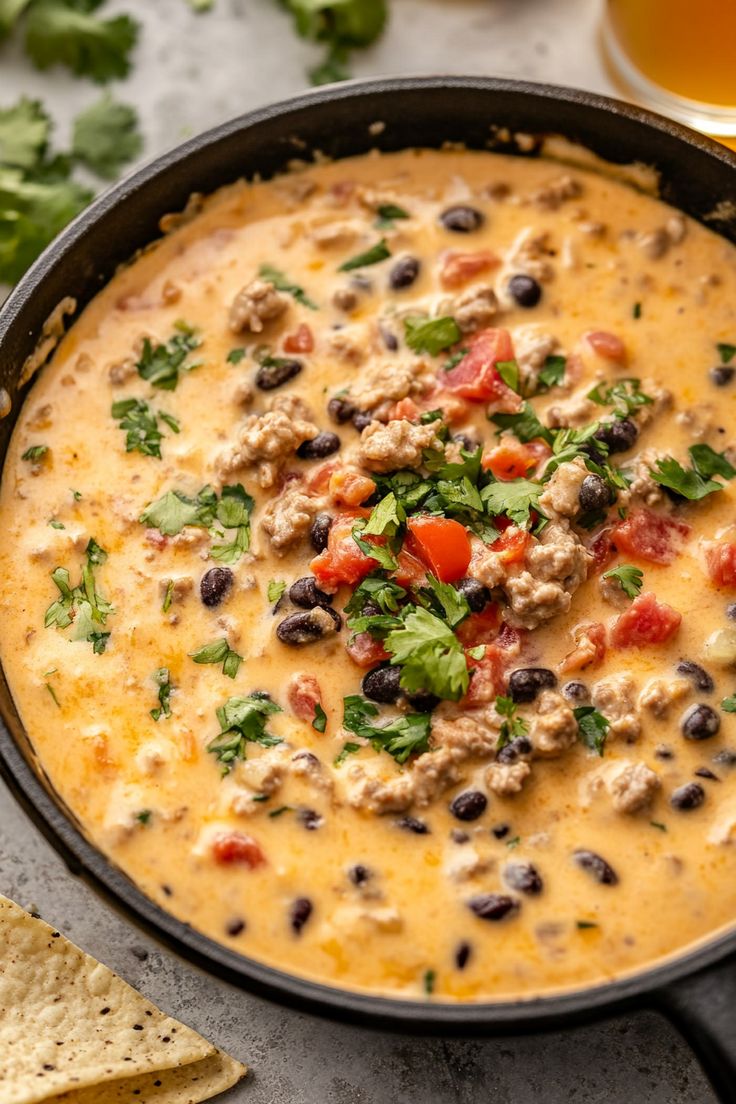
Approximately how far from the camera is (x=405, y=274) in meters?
5.37

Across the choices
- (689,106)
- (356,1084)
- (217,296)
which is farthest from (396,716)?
(689,106)

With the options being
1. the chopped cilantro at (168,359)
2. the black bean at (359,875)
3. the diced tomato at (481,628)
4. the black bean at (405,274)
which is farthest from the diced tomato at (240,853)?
the black bean at (405,274)

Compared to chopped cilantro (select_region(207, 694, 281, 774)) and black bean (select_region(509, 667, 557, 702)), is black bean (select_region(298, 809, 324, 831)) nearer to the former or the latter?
chopped cilantro (select_region(207, 694, 281, 774))

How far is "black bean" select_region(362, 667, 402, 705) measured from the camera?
454 cm

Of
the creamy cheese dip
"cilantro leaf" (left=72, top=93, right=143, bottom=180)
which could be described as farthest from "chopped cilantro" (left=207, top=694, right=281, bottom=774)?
"cilantro leaf" (left=72, top=93, right=143, bottom=180)

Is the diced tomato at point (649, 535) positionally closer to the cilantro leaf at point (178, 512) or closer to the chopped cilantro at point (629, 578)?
the chopped cilantro at point (629, 578)

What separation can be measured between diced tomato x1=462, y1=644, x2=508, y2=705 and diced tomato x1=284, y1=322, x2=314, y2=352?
147 cm

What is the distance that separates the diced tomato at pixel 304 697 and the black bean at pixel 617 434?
1.41 m

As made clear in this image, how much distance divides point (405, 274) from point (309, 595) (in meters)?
1.46

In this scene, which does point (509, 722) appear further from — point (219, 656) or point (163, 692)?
point (163, 692)

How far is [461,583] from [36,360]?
1935 millimetres

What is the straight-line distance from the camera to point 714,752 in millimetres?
4543

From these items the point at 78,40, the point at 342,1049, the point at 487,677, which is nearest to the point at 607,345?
the point at 487,677

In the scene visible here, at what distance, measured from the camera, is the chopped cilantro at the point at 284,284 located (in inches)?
213
